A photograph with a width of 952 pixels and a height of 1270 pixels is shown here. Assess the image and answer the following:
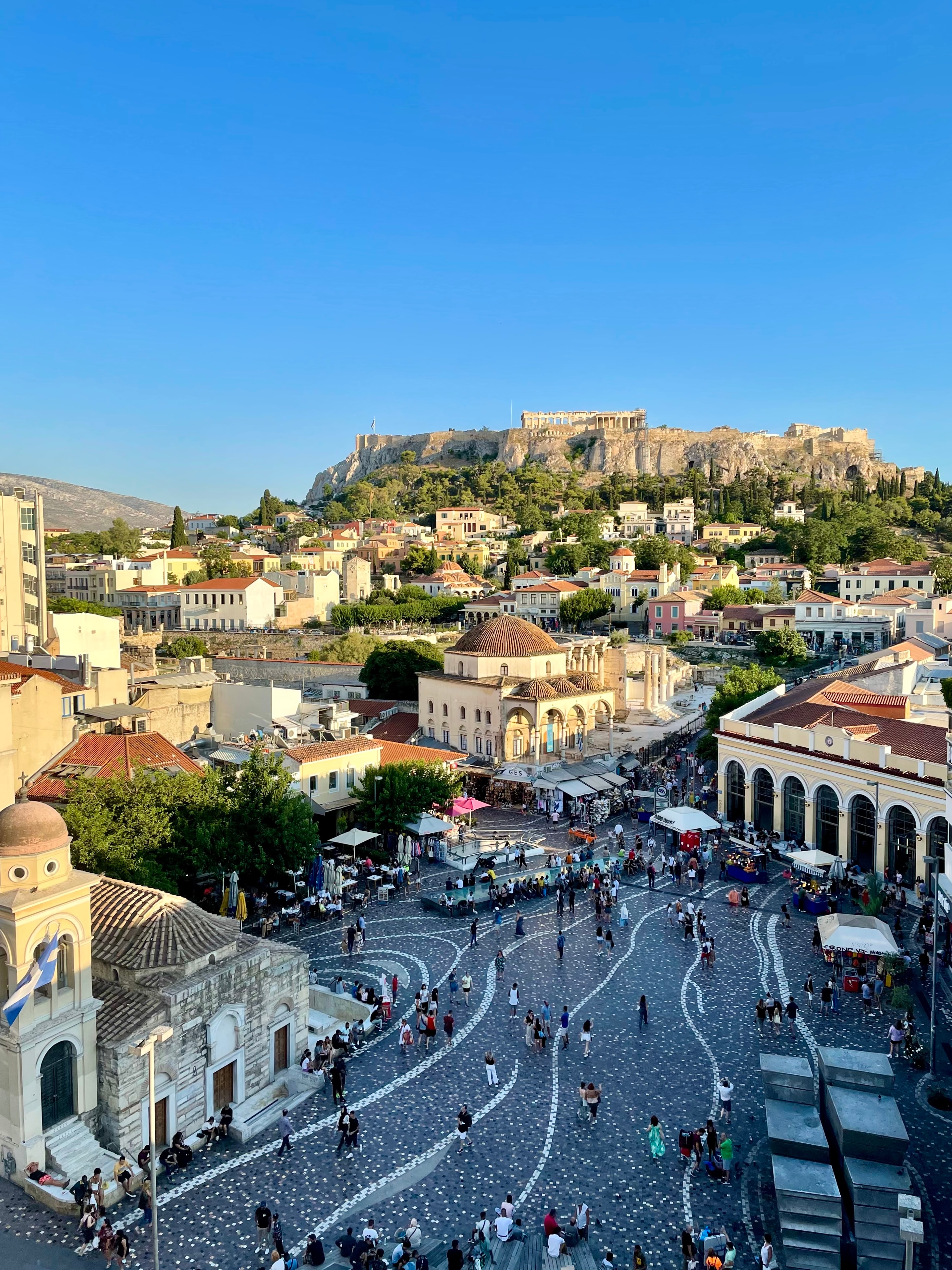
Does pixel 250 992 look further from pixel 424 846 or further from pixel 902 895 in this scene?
pixel 902 895

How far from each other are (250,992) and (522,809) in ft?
64.2

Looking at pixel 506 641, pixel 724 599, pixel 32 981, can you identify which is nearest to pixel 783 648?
pixel 724 599

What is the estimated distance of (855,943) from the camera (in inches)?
736

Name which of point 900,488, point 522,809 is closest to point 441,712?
point 522,809

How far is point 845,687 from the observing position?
34094mm

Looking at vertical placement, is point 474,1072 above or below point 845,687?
below

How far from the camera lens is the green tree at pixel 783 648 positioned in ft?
216

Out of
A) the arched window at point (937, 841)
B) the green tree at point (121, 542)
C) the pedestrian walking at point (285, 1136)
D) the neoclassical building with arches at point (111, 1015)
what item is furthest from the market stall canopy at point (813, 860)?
the green tree at point (121, 542)

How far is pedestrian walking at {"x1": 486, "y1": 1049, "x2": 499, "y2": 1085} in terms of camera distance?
15812 millimetres

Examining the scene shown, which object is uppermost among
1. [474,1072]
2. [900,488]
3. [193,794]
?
[900,488]

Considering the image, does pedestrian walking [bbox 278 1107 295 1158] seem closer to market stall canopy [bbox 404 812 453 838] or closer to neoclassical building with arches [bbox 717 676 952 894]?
market stall canopy [bbox 404 812 453 838]

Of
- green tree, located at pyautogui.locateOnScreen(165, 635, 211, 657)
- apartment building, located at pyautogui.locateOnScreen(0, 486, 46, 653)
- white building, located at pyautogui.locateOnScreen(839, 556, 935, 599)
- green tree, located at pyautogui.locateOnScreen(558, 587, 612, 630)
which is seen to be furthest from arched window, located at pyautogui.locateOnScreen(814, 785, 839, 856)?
green tree, located at pyautogui.locateOnScreen(558, 587, 612, 630)

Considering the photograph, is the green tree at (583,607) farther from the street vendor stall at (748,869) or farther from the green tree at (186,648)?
the street vendor stall at (748,869)

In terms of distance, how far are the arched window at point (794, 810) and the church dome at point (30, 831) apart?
71.3ft
